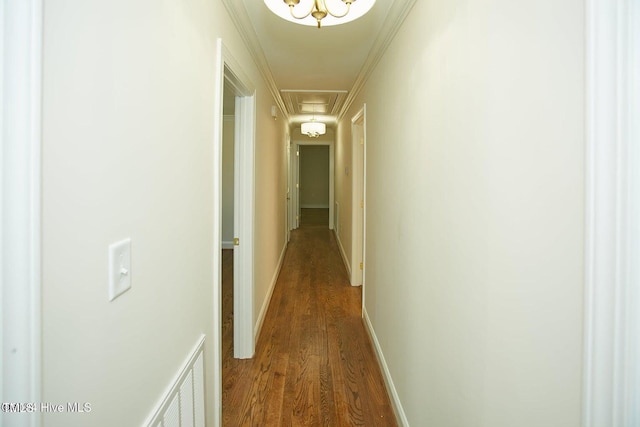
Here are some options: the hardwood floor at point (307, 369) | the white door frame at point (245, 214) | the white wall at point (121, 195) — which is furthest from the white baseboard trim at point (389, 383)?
the white wall at point (121, 195)

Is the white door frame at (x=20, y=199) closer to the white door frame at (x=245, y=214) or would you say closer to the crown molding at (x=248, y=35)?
the crown molding at (x=248, y=35)

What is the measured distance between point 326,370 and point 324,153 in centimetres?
1045

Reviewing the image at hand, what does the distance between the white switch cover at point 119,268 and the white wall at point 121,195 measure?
0.8 inches

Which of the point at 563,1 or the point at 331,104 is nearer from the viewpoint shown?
the point at 563,1

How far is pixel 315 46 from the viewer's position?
8.01ft

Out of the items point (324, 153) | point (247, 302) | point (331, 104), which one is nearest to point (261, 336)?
point (247, 302)

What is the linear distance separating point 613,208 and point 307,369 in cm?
209

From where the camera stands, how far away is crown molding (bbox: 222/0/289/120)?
5.51 feet

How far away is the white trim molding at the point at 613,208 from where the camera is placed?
0.59 meters

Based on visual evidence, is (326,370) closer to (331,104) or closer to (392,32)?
(392,32)

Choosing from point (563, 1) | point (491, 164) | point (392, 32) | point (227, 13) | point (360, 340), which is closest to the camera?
point (563, 1)

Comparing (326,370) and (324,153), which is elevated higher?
(324,153)

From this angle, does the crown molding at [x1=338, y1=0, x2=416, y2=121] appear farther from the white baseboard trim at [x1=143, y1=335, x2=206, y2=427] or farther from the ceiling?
the white baseboard trim at [x1=143, y1=335, x2=206, y2=427]

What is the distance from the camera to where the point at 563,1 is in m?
0.71
